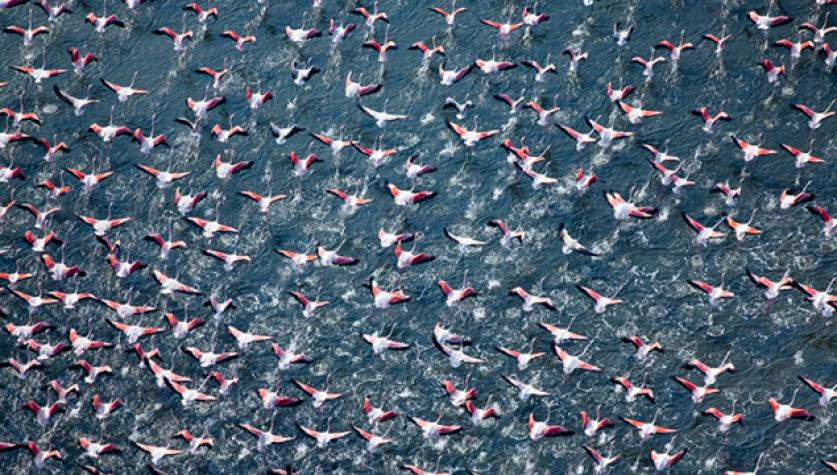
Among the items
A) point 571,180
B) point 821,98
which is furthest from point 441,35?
point 821,98

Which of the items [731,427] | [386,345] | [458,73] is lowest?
[731,427]

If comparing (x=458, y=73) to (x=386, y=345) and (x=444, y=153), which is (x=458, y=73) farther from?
(x=386, y=345)

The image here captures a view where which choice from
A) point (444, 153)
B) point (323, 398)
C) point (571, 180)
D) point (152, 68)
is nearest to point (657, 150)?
point (571, 180)

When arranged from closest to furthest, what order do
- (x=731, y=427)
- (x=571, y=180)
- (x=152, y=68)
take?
(x=731, y=427)
(x=571, y=180)
(x=152, y=68)

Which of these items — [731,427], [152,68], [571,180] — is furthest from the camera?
[152,68]

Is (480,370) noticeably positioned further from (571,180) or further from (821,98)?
(821,98)

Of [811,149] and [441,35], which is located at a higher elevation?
[441,35]

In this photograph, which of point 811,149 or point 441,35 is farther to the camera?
point 441,35
